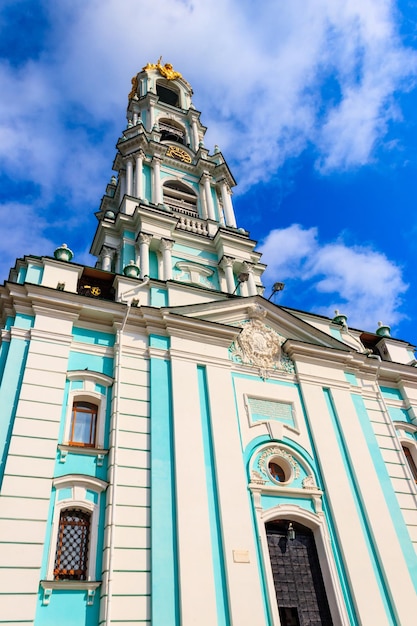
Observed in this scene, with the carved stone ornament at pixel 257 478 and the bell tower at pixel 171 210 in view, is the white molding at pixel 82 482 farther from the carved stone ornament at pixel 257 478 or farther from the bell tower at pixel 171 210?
the bell tower at pixel 171 210

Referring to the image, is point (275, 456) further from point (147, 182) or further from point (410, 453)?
point (147, 182)

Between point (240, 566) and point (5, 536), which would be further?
point (240, 566)

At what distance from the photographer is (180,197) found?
25094 millimetres

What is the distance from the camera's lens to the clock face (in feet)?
87.9

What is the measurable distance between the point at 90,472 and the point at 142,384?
9.06ft

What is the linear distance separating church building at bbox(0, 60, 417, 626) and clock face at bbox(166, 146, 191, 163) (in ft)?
32.5

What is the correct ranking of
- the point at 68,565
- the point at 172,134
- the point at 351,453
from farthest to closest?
1. the point at 172,134
2. the point at 351,453
3. the point at 68,565

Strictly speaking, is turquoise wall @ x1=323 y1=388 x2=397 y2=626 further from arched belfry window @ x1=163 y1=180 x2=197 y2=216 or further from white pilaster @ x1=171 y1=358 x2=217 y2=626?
arched belfry window @ x1=163 y1=180 x2=197 y2=216

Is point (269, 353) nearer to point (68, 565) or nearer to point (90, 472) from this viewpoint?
point (90, 472)

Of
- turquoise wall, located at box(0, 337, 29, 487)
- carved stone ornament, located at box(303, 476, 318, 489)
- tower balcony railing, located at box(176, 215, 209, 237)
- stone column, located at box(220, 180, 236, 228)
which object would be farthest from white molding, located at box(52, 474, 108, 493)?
stone column, located at box(220, 180, 236, 228)

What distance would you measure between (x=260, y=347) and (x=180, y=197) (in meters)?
11.5

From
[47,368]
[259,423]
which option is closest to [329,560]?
[259,423]

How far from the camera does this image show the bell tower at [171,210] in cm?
2089

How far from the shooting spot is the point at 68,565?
34.7 feet
